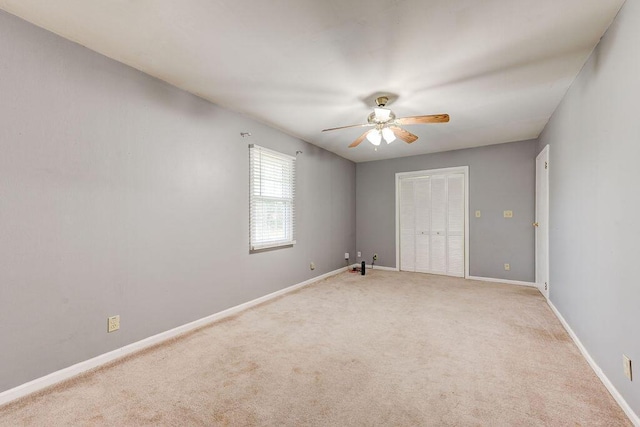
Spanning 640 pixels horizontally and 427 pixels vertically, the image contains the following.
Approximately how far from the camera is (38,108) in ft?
6.47

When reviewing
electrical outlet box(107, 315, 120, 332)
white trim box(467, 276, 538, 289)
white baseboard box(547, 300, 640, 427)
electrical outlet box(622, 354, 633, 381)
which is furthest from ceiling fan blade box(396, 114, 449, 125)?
white trim box(467, 276, 538, 289)

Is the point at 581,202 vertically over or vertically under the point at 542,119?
under

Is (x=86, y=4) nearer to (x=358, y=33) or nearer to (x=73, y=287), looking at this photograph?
(x=358, y=33)

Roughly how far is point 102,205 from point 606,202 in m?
3.76

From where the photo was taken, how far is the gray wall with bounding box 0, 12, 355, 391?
1.88 metres

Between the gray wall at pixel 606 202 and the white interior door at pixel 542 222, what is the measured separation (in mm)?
862

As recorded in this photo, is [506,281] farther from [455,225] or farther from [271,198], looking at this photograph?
[271,198]

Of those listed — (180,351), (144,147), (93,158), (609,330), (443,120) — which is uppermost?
(443,120)

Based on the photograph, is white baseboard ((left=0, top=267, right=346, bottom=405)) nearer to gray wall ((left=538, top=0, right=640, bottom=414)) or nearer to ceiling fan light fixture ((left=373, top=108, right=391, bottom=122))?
ceiling fan light fixture ((left=373, top=108, right=391, bottom=122))

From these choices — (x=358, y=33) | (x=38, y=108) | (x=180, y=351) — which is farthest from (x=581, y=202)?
(x=38, y=108)

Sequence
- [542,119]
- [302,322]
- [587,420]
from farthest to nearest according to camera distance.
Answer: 1. [542,119]
2. [302,322]
3. [587,420]

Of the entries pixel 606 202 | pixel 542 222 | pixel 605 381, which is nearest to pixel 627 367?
pixel 605 381

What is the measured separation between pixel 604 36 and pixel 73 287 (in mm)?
4247

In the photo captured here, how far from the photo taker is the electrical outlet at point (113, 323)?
7.64ft
